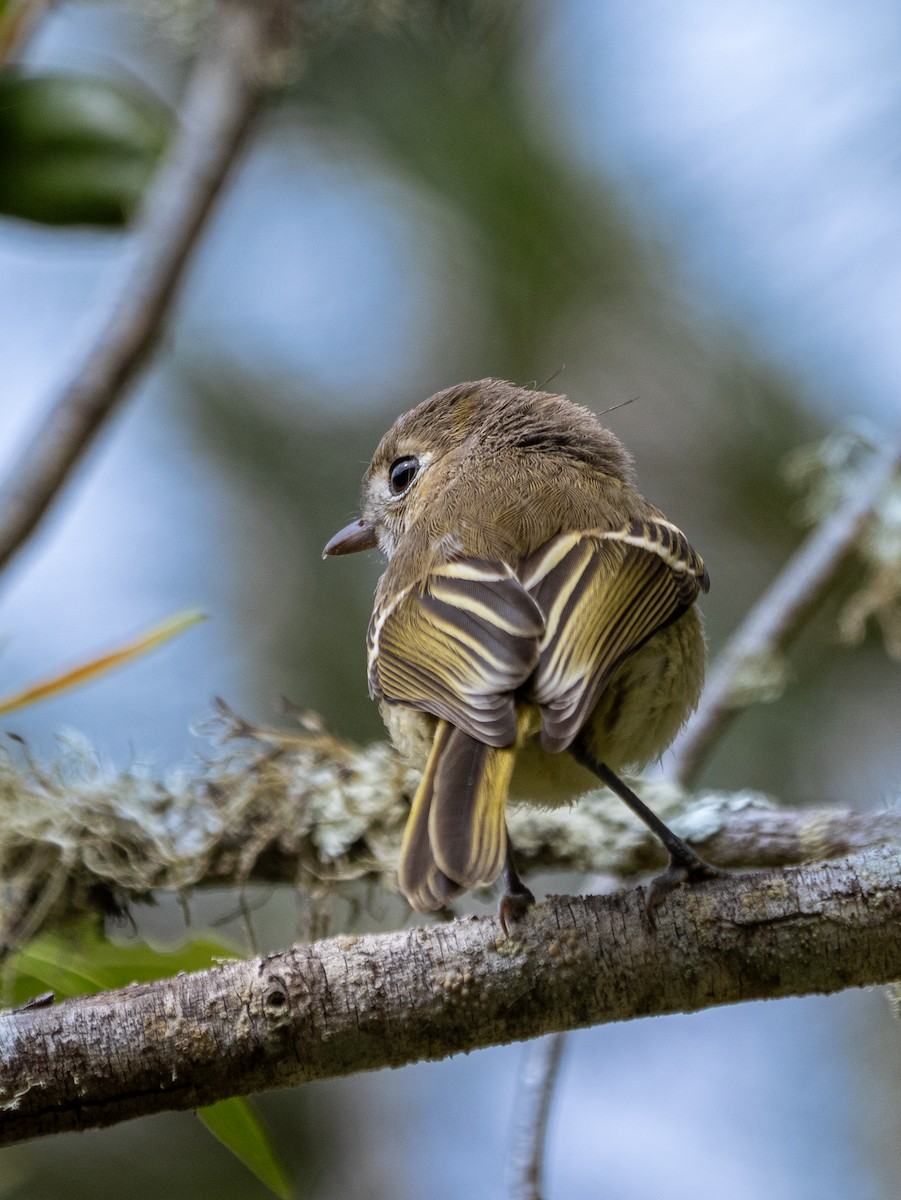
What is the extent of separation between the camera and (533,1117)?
2.76 metres

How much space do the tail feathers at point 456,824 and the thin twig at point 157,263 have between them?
1.44 metres

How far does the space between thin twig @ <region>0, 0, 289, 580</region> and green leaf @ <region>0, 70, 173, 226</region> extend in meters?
0.17

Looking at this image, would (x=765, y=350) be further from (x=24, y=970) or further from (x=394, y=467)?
(x=24, y=970)

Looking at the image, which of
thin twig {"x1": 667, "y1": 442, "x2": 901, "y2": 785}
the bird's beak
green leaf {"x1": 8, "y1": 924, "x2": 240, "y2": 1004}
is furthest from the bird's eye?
green leaf {"x1": 8, "y1": 924, "x2": 240, "y2": 1004}

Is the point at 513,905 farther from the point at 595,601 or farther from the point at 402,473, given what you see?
the point at 402,473

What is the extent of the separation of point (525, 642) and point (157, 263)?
1810 mm

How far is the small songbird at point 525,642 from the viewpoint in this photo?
2246mm

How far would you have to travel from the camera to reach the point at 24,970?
2664 millimetres

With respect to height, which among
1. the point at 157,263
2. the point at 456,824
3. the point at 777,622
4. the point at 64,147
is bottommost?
the point at 777,622

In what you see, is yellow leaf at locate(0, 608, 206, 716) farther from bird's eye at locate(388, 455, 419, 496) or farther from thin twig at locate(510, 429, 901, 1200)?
thin twig at locate(510, 429, 901, 1200)

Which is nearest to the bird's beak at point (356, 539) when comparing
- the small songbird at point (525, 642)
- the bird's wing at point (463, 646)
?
the small songbird at point (525, 642)

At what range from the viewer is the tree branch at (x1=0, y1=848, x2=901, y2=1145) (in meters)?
1.99

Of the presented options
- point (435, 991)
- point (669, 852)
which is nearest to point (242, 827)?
point (669, 852)

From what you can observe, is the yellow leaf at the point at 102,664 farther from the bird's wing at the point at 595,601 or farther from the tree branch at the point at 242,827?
the bird's wing at the point at 595,601
